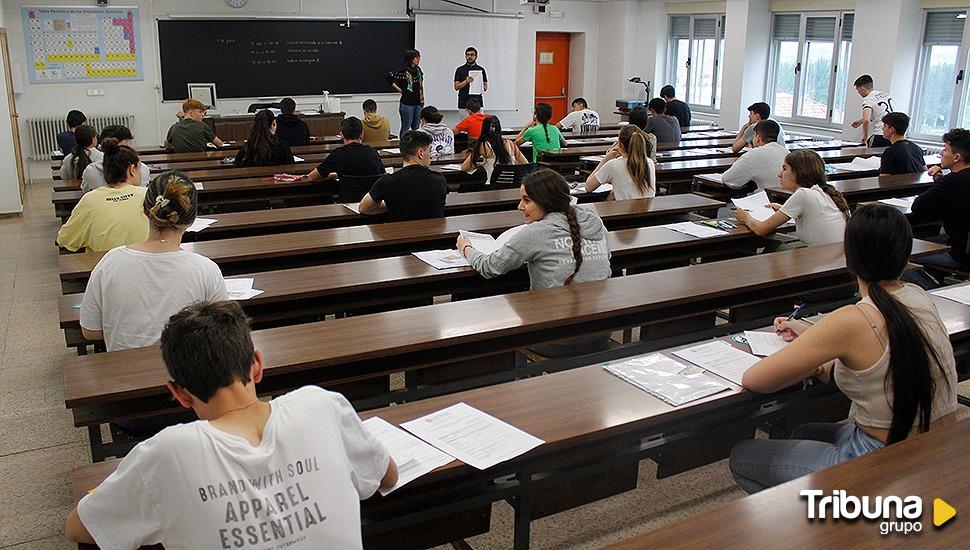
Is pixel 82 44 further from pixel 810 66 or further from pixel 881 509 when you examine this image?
pixel 881 509

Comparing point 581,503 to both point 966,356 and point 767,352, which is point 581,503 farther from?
point 966,356

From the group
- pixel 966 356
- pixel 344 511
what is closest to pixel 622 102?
pixel 966 356

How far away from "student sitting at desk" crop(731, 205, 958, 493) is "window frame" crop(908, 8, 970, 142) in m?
9.23

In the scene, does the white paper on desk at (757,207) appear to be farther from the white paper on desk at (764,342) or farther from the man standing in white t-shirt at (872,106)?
the man standing in white t-shirt at (872,106)

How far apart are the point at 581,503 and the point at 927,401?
3.37 ft

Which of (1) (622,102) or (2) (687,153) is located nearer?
(2) (687,153)

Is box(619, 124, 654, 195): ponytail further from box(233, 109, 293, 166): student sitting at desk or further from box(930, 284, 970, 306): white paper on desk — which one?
box(233, 109, 293, 166): student sitting at desk

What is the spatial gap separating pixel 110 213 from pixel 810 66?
1063cm

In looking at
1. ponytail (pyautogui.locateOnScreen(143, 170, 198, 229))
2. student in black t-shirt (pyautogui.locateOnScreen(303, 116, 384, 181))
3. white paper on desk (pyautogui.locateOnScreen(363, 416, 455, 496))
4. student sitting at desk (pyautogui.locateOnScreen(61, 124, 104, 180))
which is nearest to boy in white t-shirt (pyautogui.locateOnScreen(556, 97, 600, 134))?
student in black t-shirt (pyautogui.locateOnScreen(303, 116, 384, 181))

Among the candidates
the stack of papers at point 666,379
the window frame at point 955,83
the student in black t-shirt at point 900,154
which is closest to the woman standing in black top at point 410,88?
the student in black t-shirt at point 900,154

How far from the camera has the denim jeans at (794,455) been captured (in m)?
2.26

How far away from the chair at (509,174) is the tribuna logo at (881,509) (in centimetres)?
497

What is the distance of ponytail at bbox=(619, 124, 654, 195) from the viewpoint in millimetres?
5530

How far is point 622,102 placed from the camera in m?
13.1
